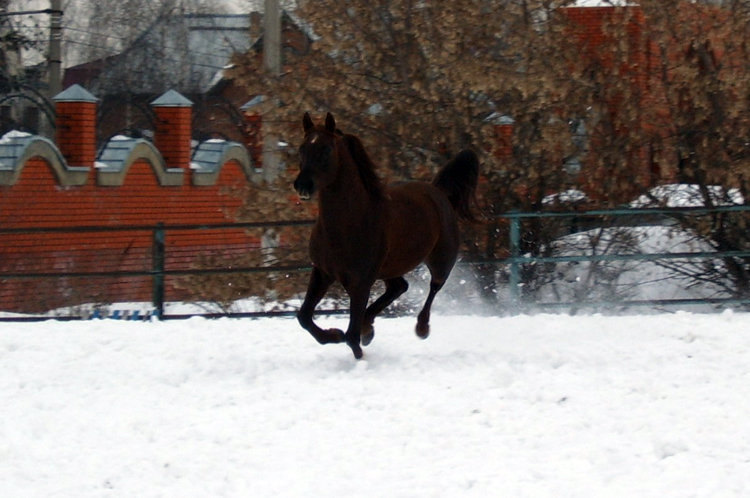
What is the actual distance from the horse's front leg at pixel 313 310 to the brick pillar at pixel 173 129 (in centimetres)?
1638

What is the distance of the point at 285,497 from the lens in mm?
6184

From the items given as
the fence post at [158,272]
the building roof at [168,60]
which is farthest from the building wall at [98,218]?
the building roof at [168,60]

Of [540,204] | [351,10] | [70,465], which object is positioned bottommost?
[70,465]

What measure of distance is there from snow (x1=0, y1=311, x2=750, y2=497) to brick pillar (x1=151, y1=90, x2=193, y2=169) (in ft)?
48.6

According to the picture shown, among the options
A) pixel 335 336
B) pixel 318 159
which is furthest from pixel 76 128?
pixel 318 159

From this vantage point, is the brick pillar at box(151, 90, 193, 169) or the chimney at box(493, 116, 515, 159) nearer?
the chimney at box(493, 116, 515, 159)

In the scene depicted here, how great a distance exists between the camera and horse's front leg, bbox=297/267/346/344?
877 centimetres

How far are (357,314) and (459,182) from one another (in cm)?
241

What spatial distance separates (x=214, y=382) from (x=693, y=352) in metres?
3.60

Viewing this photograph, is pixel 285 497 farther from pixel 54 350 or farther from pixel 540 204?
pixel 540 204

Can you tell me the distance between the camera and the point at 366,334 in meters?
9.15

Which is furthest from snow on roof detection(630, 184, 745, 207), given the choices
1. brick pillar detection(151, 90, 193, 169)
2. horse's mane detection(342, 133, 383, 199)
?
brick pillar detection(151, 90, 193, 169)

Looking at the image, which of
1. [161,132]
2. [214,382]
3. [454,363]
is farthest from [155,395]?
[161,132]

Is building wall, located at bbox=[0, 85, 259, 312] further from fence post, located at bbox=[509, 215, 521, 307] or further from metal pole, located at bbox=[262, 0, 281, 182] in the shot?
fence post, located at bbox=[509, 215, 521, 307]
